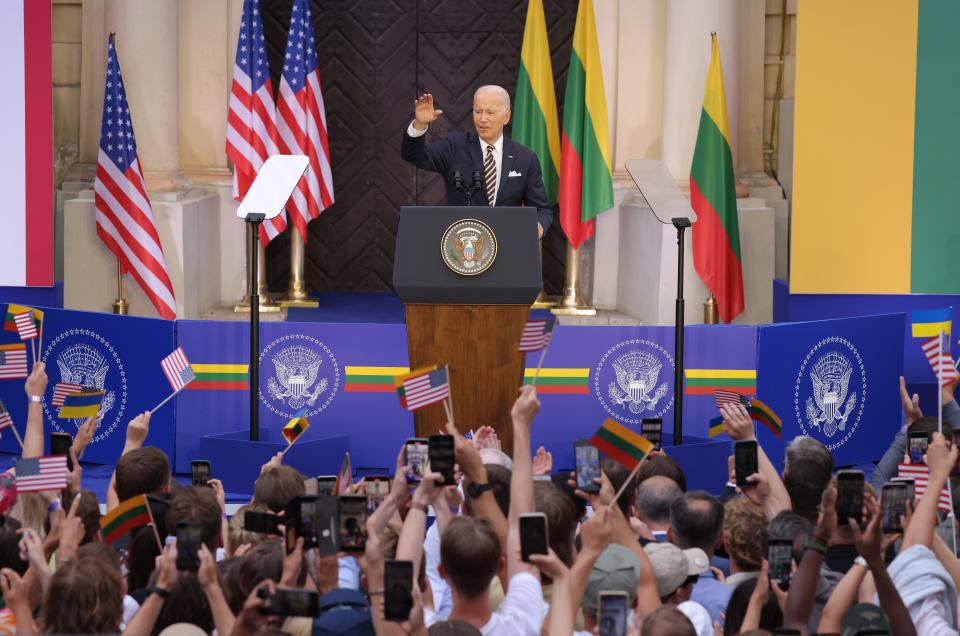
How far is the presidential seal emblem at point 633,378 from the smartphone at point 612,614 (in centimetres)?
511

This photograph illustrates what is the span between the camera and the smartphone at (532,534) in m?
3.48

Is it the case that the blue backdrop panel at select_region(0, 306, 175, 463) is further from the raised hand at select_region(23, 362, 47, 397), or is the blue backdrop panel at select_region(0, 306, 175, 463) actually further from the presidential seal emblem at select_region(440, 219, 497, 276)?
the raised hand at select_region(23, 362, 47, 397)

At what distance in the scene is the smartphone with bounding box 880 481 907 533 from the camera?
4.07 m

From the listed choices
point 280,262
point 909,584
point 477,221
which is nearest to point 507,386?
point 477,221

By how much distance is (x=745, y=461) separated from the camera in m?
4.88

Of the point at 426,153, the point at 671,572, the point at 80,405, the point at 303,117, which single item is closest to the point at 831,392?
the point at 426,153

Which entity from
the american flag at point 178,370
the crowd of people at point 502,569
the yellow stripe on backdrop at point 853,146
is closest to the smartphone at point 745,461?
the crowd of people at point 502,569

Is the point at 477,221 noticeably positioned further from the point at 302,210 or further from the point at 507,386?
the point at 302,210

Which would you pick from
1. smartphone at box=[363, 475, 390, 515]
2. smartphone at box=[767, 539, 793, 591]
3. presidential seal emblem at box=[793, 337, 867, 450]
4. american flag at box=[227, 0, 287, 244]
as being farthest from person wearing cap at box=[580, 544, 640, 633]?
american flag at box=[227, 0, 287, 244]

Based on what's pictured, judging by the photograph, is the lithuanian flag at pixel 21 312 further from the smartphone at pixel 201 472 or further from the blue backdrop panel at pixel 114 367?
the smartphone at pixel 201 472

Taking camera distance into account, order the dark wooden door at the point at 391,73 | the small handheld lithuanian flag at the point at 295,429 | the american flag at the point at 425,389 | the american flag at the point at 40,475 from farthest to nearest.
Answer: the dark wooden door at the point at 391,73 < the small handheld lithuanian flag at the point at 295,429 < the american flag at the point at 425,389 < the american flag at the point at 40,475

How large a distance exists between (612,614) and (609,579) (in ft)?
2.15

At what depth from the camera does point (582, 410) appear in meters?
8.30

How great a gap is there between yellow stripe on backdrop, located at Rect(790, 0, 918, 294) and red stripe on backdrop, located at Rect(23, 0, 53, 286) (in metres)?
5.06
